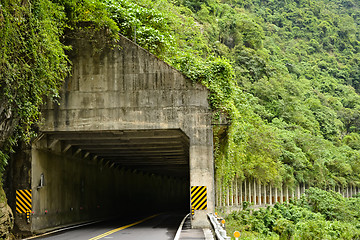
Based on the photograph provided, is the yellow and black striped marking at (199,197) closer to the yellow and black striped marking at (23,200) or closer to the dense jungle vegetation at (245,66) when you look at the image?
the dense jungle vegetation at (245,66)

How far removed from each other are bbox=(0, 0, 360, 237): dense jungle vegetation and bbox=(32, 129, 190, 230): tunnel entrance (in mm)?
2595

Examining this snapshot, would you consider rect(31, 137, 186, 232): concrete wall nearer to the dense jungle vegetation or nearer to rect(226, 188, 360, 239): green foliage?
the dense jungle vegetation

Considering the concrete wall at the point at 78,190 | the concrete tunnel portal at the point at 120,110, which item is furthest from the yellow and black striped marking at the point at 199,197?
the concrete wall at the point at 78,190

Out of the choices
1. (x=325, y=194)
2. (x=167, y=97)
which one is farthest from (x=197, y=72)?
(x=325, y=194)

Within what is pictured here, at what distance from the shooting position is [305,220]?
41.0m

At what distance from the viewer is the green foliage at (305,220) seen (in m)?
32.4

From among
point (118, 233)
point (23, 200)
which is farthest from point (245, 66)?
A: point (118, 233)

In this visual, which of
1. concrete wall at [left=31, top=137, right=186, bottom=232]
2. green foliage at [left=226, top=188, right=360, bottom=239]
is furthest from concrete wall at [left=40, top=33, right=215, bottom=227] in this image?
green foliage at [left=226, top=188, right=360, bottom=239]

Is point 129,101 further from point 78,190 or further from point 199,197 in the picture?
point 78,190

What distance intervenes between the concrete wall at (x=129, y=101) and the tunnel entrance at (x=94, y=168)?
784 millimetres

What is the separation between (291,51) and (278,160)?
6278cm

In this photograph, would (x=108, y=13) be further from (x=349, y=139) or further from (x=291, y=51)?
(x=291, y=51)

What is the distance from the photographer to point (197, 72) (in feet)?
74.6

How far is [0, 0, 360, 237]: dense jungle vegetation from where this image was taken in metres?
18.4
